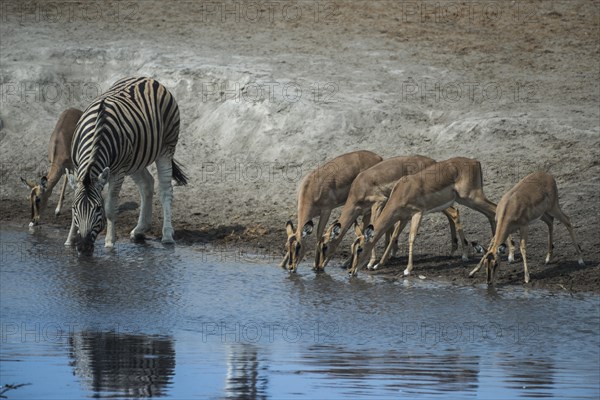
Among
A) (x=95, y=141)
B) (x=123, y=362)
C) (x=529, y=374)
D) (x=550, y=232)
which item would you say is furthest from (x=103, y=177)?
(x=529, y=374)

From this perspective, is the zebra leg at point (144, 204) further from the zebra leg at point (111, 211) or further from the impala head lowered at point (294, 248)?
the impala head lowered at point (294, 248)

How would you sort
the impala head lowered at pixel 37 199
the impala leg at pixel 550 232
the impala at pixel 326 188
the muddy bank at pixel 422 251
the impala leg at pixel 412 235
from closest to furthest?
the muddy bank at pixel 422 251 → the impala leg at pixel 412 235 → the impala leg at pixel 550 232 → the impala at pixel 326 188 → the impala head lowered at pixel 37 199

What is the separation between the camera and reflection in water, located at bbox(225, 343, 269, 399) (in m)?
9.84

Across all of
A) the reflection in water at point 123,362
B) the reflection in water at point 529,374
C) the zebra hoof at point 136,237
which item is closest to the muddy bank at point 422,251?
the zebra hoof at point 136,237

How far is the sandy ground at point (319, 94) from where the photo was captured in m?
16.7

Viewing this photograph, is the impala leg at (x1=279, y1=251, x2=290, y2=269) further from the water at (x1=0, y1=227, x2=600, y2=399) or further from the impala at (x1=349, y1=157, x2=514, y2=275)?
the impala at (x1=349, y1=157, x2=514, y2=275)

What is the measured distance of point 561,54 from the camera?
2109cm

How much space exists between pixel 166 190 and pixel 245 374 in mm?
6685

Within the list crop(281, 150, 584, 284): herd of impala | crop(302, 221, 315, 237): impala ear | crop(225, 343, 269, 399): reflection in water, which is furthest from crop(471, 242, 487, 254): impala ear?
crop(225, 343, 269, 399): reflection in water

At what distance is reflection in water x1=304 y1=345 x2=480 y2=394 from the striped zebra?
15.3 feet

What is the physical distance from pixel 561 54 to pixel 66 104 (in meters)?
8.12

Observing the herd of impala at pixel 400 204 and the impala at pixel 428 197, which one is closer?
the herd of impala at pixel 400 204

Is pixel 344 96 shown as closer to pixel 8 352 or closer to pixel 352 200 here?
pixel 352 200

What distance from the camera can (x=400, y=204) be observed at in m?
14.9
